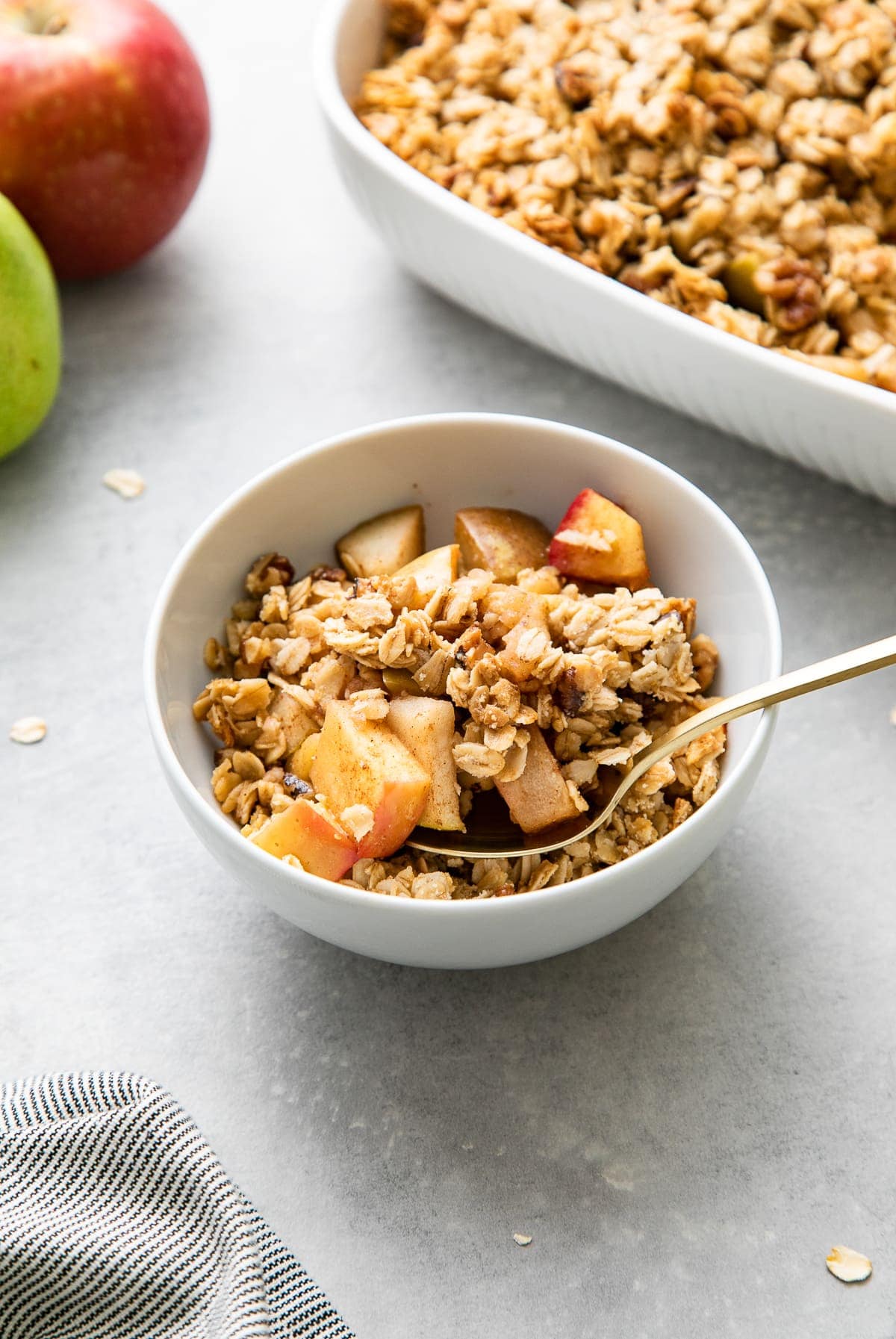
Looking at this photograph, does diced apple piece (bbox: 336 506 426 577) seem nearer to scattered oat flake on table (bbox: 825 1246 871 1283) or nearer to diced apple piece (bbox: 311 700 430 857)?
diced apple piece (bbox: 311 700 430 857)

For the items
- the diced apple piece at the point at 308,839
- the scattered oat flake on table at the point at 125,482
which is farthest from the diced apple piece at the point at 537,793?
the scattered oat flake on table at the point at 125,482

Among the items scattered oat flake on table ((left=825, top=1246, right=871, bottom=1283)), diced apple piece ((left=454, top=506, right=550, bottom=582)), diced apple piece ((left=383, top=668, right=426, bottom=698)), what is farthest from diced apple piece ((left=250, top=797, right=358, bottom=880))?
scattered oat flake on table ((left=825, top=1246, right=871, bottom=1283))

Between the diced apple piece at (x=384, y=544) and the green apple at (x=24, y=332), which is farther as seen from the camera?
the green apple at (x=24, y=332)

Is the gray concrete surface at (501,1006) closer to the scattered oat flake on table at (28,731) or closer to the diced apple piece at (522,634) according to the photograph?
the scattered oat flake on table at (28,731)

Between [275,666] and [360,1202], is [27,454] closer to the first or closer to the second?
[275,666]

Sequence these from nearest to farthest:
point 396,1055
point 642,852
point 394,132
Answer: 1. point 642,852
2. point 396,1055
3. point 394,132

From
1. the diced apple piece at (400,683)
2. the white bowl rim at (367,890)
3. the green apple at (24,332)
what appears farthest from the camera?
the green apple at (24,332)

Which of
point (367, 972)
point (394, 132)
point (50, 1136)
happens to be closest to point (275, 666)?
point (367, 972)

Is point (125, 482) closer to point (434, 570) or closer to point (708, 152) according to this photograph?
point (434, 570)
